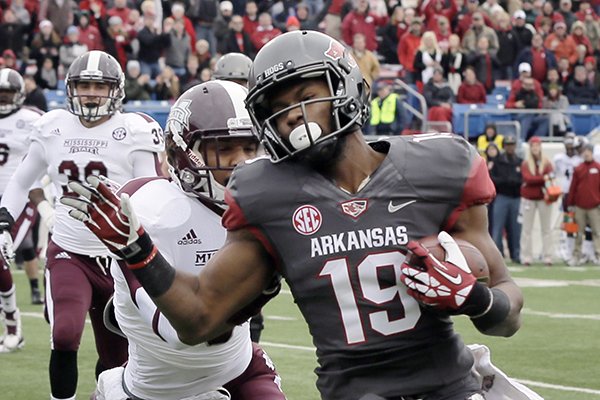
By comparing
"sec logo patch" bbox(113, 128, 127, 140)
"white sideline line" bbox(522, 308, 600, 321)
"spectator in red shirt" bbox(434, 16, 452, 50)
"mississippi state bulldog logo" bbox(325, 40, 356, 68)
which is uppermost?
"mississippi state bulldog logo" bbox(325, 40, 356, 68)

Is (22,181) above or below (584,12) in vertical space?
above

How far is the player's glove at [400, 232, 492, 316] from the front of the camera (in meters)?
2.92

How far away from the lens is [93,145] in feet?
22.1

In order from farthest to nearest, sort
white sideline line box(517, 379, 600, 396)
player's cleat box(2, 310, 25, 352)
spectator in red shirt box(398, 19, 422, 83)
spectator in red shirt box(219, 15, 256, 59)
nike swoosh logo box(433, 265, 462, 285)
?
spectator in red shirt box(398, 19, 422, 83), spectator in red shirt box(219, 15, 256, 59), player's cleat box(2, 310, 25, 352), white sideline line box(517, 379, 600, 396), nike swoosh logo box(433, 265, 462, 285)

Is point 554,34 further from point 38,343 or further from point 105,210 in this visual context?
point 105,210

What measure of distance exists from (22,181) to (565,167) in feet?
38.4

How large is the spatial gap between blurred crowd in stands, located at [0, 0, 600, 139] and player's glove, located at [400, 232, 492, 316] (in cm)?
→ 1410

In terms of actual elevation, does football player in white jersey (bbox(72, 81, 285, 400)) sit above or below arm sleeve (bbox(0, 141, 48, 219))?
above

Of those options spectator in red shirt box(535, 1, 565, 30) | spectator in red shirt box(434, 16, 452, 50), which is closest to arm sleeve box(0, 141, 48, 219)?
spectator in red shirt box(434, 16, 452, 50)

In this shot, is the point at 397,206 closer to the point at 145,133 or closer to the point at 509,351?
the point at 145,133

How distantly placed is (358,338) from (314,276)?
19 cm

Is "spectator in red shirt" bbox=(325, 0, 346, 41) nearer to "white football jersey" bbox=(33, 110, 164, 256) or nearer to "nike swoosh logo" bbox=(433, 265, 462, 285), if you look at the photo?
"white football jersey" bbox=(33, 110, 164, 256)

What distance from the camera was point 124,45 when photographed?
19.0m

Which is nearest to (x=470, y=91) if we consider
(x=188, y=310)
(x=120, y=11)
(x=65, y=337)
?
(x=120, y=11)
